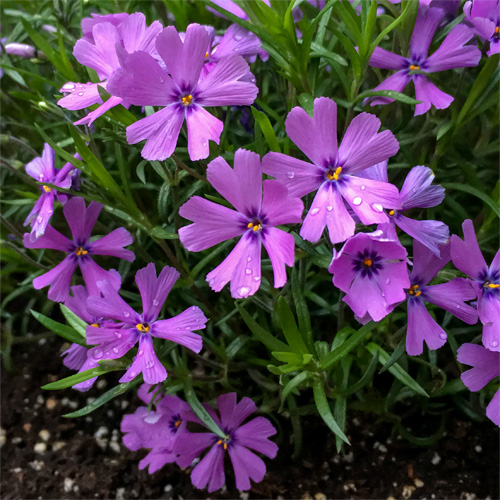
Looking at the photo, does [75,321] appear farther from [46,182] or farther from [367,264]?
[367,264]

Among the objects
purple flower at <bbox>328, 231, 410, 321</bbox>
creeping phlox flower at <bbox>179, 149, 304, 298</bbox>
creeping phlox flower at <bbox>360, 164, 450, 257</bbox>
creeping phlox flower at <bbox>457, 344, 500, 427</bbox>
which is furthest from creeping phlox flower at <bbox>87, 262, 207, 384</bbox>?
creeping phlox flower at <bbox>457, 344, 500, 427</bbox>

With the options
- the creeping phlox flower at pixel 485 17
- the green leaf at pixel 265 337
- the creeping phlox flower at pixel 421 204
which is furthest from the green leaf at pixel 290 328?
the creeping phlox flower at pixel 485 17

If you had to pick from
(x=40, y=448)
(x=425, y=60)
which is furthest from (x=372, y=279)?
(x=40, y=448)

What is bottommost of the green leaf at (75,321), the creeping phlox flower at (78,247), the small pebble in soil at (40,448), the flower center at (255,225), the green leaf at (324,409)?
the small pebble in soil at (40,448)

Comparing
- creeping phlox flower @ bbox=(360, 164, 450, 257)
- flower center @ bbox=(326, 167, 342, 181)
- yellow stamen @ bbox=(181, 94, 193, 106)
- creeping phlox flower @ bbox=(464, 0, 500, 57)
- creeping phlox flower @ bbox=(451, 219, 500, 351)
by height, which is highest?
creeping phlox flower @ bbox=(464, 0, 500, 57)

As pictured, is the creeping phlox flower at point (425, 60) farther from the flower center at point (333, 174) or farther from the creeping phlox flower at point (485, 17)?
the flower center at point (333, 174)

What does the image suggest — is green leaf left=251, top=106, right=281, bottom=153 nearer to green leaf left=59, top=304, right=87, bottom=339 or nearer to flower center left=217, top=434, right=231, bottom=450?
green leaf left=59, top=304, right=87, bottom=339

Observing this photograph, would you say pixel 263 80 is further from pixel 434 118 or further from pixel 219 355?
pixel 219 355
